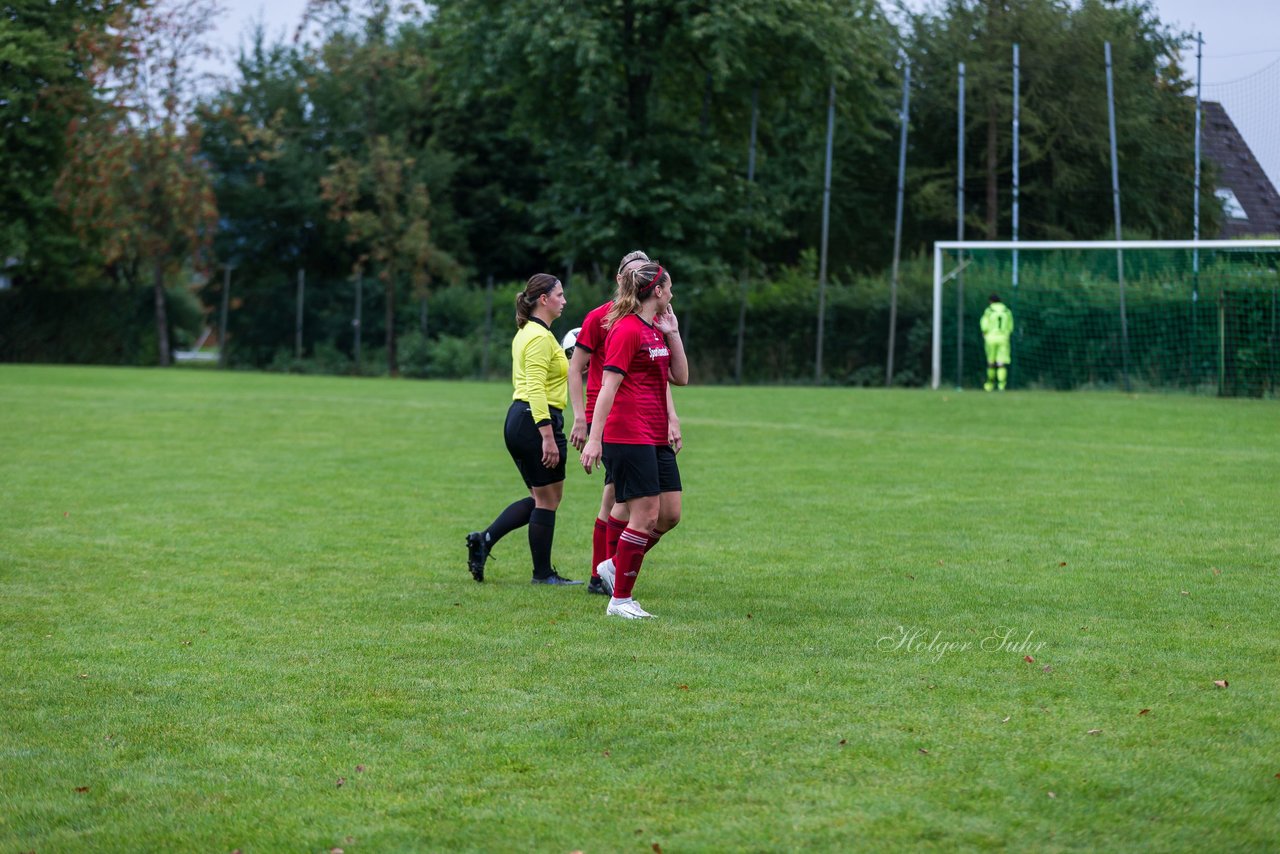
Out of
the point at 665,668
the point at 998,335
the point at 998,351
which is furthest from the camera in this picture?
the point at 998,351

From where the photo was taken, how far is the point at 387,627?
23.5ft

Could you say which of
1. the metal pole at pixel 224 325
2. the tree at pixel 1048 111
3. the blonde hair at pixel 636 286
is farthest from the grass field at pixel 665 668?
the metal pole at pixel 224 325

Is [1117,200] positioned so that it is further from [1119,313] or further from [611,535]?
[611,535]

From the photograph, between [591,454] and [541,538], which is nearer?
[591,454]

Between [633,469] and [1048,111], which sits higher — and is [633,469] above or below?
below

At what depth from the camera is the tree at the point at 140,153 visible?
3984 cm

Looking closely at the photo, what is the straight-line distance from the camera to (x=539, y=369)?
8219mm

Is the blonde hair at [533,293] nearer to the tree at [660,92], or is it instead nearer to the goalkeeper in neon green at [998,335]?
the goalkeeper in neon green at [998,335]

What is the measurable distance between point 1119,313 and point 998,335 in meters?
2.52

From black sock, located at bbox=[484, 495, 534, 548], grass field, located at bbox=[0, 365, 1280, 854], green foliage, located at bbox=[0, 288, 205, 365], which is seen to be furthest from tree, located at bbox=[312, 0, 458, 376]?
black sock, located at bbox=[484, 495, 534, 548]

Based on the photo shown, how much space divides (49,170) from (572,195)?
62.1ft

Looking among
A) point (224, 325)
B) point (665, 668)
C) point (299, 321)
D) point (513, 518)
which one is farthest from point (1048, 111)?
point (665, 668)

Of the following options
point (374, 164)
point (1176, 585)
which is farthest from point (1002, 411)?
point (374, 164)

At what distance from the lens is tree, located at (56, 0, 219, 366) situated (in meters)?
39.8
